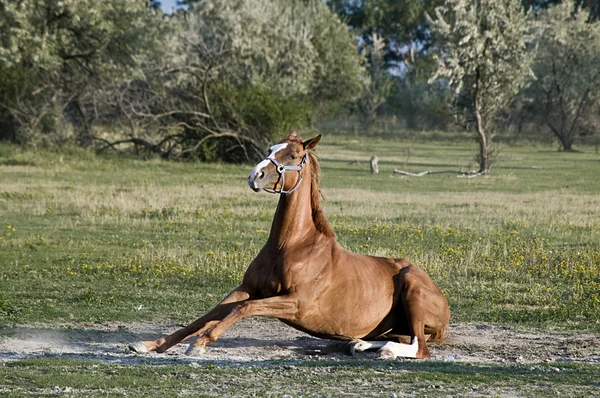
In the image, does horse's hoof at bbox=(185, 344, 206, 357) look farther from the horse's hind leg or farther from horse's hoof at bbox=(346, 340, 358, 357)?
the horse's hind leg

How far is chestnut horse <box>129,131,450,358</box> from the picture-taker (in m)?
8.98

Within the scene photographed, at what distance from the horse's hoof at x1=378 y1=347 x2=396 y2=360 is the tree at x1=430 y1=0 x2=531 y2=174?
3233 centimetres

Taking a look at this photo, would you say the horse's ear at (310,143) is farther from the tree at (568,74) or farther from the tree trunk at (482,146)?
the tree at (568,74)

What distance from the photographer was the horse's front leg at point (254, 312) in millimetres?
8664

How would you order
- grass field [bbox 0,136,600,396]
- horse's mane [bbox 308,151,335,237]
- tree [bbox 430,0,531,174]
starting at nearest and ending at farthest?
1. grass field [bbox 0,136,600,396]
2. horse's mane [bbox 308,151,335,237]
3. tree [bbox 430,0,531,174]

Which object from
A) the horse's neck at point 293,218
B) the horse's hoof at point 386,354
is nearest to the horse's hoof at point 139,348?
the horse's neck at point 293,218

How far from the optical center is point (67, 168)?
35438mm

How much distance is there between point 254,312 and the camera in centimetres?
875

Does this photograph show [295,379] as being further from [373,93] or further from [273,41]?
[373,93]

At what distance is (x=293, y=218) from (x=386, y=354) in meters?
1.68

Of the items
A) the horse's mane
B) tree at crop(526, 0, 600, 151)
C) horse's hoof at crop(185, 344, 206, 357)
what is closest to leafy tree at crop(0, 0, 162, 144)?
the horse's mane

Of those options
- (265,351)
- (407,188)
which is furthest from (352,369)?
(407,188)

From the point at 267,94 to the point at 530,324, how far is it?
30752 millimetres

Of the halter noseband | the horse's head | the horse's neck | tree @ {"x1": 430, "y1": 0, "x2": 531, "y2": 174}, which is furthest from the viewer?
tree @ {"x1": 430, "y1": 0, "x2": 531, "y2": 174}
